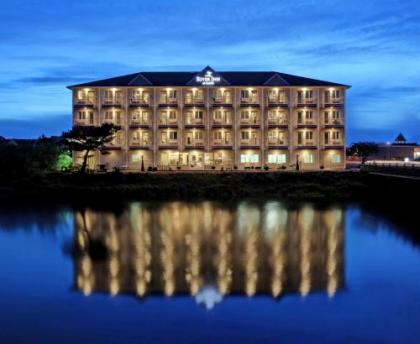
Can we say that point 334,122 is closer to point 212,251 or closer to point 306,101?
point 306,101

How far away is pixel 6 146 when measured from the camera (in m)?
75.8

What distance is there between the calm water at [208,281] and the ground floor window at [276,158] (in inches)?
1412

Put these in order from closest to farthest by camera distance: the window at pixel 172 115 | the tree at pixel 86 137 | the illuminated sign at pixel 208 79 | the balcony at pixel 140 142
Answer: the tree at pixel 86 137 < the illuminated sign at pixel 208 79 < the balcony at pixel 140 142 < the window at pixel 172 115

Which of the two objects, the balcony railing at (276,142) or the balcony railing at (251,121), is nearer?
the balcony railing at (276,142)

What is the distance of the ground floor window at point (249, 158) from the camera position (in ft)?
253

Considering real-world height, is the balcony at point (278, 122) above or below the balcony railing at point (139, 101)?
below

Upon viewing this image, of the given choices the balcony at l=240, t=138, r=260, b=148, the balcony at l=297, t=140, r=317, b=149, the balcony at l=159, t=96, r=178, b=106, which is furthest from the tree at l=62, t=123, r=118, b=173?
the balcony at l=297, t=140, r=317, b=149

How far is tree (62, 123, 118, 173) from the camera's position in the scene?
66.4 metres

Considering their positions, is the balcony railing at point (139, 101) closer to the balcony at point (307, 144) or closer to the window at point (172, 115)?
the window at point (172, 115)

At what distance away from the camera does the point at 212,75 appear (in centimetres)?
7662

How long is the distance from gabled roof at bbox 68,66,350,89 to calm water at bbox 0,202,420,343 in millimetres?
38819

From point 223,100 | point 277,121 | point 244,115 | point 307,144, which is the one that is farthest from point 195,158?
point 307,144

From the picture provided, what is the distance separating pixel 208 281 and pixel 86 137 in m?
47.9

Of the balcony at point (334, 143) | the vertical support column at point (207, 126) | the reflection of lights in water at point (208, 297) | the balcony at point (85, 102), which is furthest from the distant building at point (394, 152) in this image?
the reflection of lights in water at point (208, 297)
